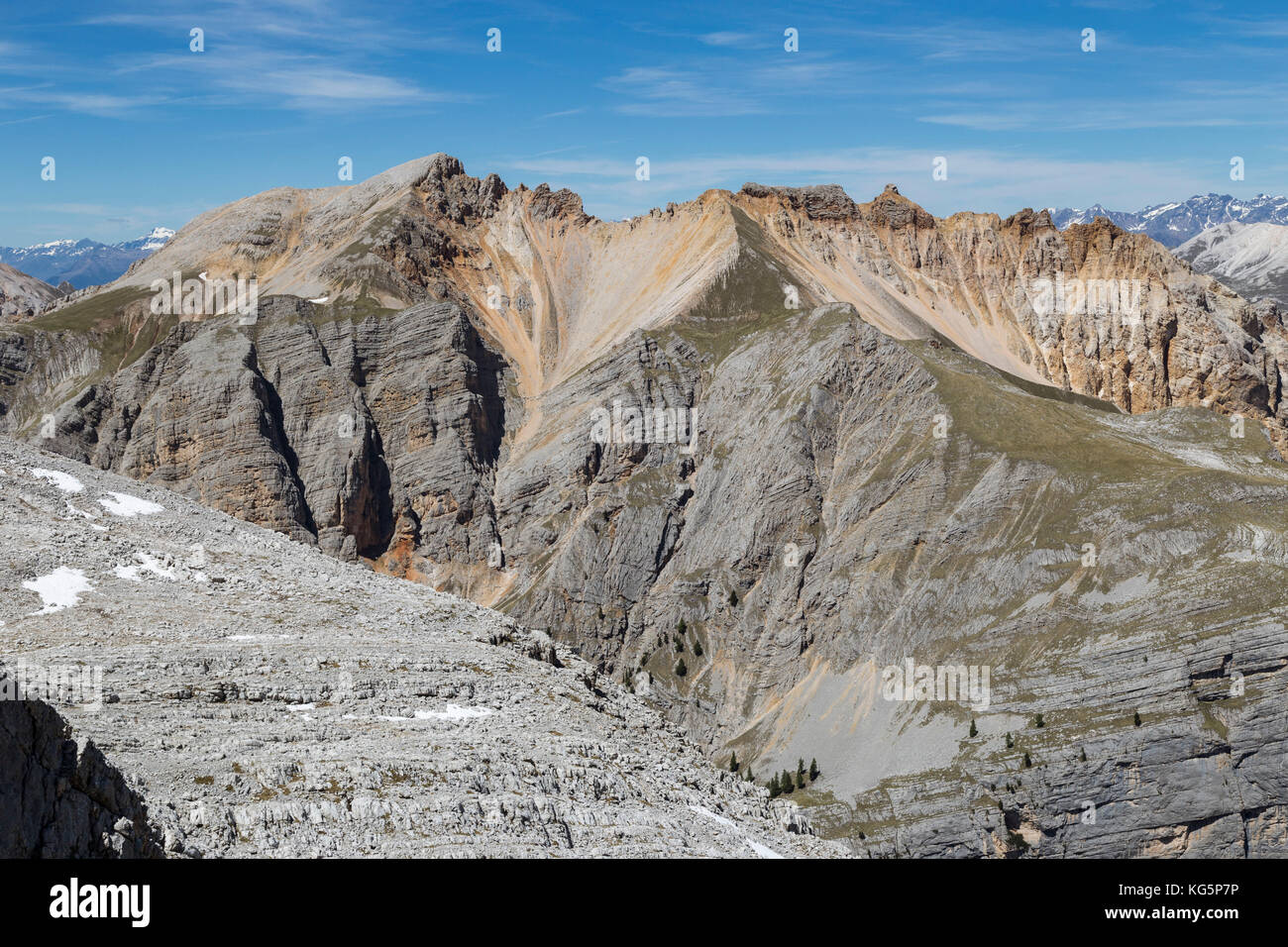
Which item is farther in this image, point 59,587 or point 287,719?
point 59,587

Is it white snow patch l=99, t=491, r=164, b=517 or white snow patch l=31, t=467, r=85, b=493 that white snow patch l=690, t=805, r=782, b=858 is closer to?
white snow patch l=99, t=491, r=164, b=517

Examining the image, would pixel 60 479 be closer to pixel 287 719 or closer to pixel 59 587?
pixel 59 587

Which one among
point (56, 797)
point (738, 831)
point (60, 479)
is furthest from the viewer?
point (60, 479)

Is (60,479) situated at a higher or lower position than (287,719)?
higher

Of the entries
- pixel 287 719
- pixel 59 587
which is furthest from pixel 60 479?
pixel 287 719

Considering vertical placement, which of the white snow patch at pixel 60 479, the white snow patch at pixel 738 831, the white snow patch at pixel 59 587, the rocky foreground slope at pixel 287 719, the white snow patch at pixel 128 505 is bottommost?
the white snow patch at pixel 738 831

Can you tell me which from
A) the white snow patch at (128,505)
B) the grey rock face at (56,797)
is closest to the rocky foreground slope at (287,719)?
the grey rock face at (56,797)

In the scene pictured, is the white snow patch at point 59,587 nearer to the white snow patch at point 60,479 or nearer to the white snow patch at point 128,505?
the white snow patch at point 128,505
